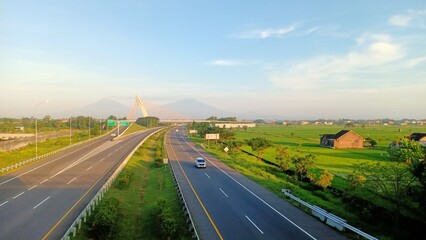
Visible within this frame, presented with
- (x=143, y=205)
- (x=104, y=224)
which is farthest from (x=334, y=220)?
(x=143, y=205)

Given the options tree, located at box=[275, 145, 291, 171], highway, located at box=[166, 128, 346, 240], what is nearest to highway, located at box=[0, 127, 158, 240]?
highway, located at box=[166, 128, 346, 240]

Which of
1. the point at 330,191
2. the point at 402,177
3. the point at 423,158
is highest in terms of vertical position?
the point at 423,158

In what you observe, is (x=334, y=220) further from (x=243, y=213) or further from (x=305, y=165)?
(x=305, y=165)

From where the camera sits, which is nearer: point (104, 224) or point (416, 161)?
point (104, 224)

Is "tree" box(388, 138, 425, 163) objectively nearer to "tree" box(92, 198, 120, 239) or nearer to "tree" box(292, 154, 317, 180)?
"tree" box(292, 154, 317, 180)

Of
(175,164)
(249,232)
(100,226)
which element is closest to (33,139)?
(175,164)

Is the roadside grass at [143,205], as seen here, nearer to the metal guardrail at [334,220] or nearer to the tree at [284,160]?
the metal guardrail at [334,220]

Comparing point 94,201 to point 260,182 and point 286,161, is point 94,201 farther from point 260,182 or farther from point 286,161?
point 286,161
